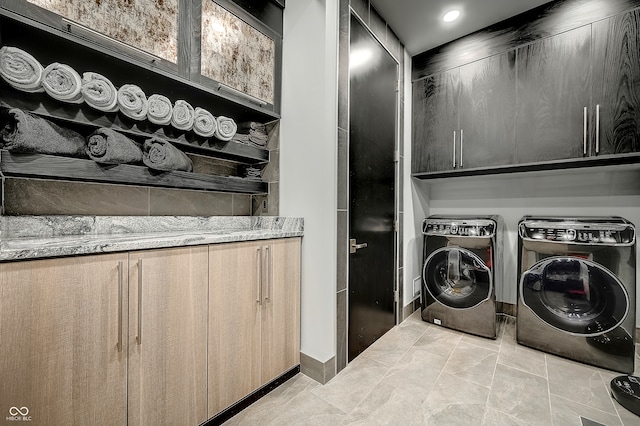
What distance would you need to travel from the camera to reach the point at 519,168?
2.31 meters

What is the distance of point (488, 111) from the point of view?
7.84 feet

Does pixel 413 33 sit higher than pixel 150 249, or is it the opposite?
pixel 413 33

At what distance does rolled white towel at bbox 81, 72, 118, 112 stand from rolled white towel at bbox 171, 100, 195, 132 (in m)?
0.28

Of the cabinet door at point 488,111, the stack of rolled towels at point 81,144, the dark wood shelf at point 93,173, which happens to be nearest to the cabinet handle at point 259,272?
the dark wood shelf at point 93,173

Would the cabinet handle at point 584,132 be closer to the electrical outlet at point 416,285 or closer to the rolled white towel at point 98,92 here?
the electrical outlet at point 416,285

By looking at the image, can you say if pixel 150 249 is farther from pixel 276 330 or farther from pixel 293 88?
pixel 293 88

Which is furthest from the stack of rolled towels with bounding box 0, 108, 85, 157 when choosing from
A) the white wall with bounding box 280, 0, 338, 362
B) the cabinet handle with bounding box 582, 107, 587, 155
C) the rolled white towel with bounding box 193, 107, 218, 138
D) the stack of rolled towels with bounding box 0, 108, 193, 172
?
the cabinet handle with bounding box 582, 107, 587, 155

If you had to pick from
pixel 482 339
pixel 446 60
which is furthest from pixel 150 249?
pixel 446 60

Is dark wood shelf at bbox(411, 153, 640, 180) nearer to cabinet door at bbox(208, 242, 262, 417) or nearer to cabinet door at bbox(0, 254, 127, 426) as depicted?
cabinet door at bbox(208, 242, 262, 417)

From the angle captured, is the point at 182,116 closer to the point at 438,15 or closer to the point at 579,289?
the point at 438,15

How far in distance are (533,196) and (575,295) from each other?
105 centimetres

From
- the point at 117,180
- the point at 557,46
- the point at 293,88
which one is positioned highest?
the point at 557,46

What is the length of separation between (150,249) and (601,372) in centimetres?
281

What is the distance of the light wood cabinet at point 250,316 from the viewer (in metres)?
1.31
